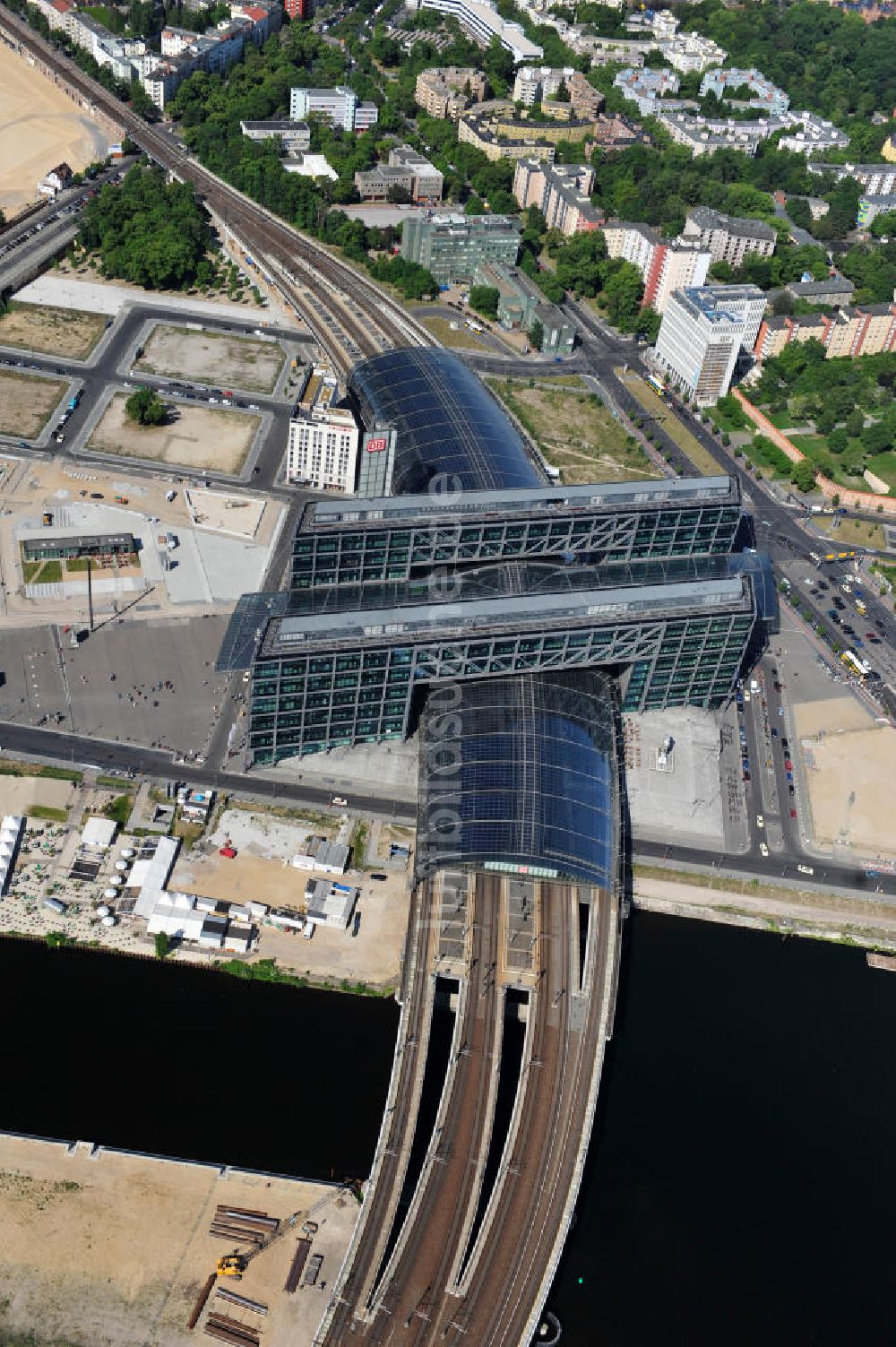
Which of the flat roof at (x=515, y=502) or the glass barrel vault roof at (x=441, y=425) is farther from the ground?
the flat roof at (x=515, y=502)

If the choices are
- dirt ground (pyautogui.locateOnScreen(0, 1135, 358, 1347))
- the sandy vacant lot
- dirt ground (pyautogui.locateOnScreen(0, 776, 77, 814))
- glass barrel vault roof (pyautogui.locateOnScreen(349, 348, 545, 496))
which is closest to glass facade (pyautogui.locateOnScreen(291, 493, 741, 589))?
glass barrel vault roof (pyautogui.locateOnScreen(349, 348, 545, 496))

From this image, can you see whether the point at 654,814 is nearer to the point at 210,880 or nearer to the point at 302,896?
the point at 302,896

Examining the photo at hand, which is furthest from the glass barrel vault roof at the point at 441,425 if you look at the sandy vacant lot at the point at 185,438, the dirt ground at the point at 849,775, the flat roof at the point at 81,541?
A: the dirt ground at the point at 849,775

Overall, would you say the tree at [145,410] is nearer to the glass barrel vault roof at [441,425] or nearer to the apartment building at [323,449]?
the apartment building at [323,449]

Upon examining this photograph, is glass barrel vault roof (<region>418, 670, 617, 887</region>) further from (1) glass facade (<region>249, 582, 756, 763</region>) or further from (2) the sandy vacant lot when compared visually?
(2) the sandy vacant lot

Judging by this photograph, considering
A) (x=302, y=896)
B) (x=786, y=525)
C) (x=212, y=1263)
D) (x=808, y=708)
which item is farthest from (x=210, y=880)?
(x=786, y=525)

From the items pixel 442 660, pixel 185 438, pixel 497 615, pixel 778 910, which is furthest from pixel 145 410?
pixel 778 910
